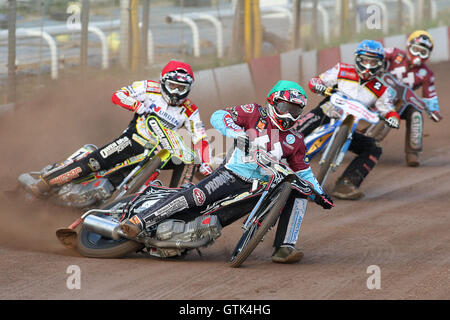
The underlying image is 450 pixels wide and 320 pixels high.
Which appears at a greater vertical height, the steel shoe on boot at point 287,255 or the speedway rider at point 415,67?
the speedway rider at point 415,67

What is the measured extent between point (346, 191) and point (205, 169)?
3161 mm

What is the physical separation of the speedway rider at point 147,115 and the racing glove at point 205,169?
286mm

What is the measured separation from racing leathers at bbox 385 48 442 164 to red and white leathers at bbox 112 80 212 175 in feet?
18.0

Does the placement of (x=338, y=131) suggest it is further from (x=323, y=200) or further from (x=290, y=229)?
(x=290, y=229)

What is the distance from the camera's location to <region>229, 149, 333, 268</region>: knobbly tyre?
7.76m

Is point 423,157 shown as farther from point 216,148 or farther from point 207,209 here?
point 207,209

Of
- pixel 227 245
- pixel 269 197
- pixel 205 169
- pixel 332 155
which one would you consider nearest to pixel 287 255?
pixel 269 197

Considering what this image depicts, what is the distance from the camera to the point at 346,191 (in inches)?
476

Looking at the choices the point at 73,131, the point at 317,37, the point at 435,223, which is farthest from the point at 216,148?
the point at 317,37

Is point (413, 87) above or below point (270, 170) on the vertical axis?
above

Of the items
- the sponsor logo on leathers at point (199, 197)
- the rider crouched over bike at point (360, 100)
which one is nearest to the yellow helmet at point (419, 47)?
the rider crouched over bike at point (360, 100)

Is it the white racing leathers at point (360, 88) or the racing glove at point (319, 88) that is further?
the white racing leathers at point (360, 88)

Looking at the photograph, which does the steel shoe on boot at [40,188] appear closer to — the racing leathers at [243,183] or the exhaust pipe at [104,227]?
the exhaust pipe at [104,227]

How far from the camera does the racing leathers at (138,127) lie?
33.6 feet
